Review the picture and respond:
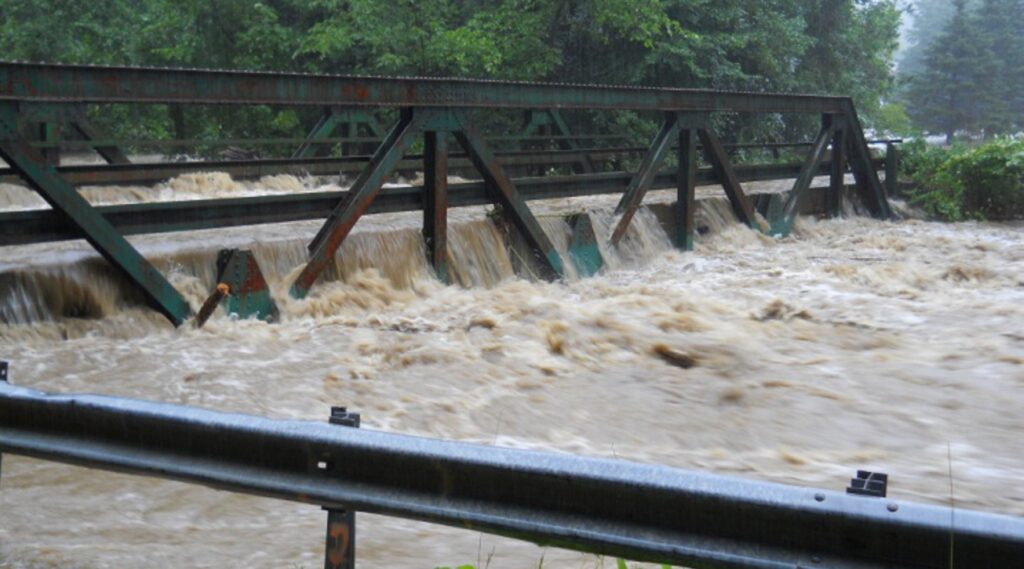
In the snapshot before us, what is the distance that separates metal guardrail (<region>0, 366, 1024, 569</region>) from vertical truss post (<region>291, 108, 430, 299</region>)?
5439 millimetres

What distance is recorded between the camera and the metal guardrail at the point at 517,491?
2.37 m

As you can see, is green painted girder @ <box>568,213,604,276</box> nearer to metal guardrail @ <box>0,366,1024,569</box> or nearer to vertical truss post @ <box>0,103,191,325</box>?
vertical truss post @ <box>0,103,191,325</box>

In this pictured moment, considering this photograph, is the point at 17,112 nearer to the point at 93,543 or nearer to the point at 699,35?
the point at 93,543

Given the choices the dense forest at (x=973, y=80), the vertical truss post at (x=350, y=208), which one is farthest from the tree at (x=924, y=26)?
the vertical truss post at (x=350, y=208)

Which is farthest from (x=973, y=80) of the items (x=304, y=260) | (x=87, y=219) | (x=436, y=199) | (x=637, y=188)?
(x=87, y=219)

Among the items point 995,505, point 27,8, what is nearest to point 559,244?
point 995,505

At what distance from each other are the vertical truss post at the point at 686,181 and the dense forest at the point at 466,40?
28.8 ft

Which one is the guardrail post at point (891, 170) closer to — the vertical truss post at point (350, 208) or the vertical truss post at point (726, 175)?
the vertical truss post at point (726, 175)

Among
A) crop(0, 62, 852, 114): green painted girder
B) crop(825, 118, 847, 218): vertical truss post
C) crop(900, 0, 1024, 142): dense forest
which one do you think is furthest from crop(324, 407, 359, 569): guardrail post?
crop(900, 0, 1024, 142): dense forest

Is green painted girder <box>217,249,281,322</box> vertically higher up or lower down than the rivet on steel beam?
lower down

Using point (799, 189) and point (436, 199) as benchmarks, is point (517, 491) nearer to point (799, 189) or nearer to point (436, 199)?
point (436, 199)

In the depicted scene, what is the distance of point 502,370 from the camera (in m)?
7.16

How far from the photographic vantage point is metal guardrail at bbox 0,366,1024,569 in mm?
2367

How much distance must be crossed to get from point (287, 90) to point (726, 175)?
21.9 ft
